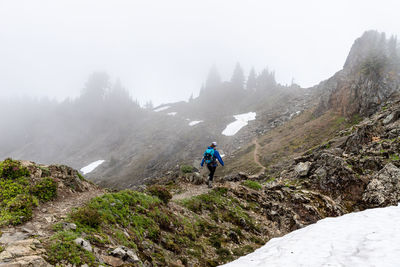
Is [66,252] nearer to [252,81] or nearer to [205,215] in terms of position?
[205,215]

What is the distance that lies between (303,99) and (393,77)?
46.4m

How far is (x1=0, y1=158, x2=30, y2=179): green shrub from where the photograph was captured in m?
10.1

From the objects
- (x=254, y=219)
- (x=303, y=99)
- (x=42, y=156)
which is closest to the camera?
(x=254, y=219)

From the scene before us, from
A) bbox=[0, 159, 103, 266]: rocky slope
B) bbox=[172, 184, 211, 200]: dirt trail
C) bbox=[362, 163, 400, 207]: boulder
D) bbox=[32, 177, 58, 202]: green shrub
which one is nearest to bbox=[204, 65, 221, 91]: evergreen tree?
bbox=[172, 184, 211, 200]: dirt trail

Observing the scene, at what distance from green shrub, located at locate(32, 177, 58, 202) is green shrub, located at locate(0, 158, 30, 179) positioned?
3.45ft

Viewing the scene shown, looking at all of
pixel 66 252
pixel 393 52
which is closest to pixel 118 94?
pixel 393 52

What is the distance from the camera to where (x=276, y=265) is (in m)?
6.82

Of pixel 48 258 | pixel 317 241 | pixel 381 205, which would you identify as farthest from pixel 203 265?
pixel 381 205

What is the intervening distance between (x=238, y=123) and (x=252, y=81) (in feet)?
222

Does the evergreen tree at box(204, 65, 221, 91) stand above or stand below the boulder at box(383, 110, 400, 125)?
above

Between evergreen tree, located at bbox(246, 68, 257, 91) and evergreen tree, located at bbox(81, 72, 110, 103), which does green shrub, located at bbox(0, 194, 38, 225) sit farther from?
evergreen tree, located at bbox(81, 72, 110, 103)

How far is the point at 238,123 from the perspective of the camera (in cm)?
9369

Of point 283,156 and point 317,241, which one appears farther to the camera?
point 283,156

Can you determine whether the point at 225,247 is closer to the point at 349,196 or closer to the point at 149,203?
the point at 149,203
